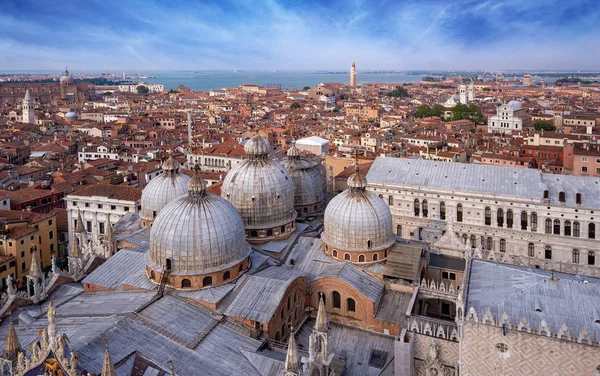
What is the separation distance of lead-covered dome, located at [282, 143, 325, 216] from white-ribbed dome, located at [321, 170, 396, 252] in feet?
16.5

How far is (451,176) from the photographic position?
102ft

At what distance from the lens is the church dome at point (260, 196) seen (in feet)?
76.1

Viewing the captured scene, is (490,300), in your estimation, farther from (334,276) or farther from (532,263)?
(532,263)

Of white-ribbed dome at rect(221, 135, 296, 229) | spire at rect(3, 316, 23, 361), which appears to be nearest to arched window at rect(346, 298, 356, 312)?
white-ribbed dome at rect(221, 135, 296, 229)

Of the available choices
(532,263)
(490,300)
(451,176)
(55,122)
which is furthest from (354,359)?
(55,122)

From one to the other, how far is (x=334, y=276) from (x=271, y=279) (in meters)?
2.76

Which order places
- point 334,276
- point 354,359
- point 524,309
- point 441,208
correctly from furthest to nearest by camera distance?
1. point 441,208
2. point 334,276
3. point 354,359
4. point 524,309

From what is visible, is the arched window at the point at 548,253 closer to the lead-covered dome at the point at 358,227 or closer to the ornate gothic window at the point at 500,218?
the ornate gothic window at the point at 500,218

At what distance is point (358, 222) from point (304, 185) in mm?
6410

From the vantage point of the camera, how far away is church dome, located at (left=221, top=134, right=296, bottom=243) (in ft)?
76.1

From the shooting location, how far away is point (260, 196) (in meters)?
23.2

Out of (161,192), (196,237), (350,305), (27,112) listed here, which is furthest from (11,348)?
(27,112)

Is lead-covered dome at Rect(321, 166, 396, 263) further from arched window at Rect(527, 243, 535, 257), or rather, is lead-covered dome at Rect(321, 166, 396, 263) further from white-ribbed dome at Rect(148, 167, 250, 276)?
arched window at Rect(527, 243, 535, 257)

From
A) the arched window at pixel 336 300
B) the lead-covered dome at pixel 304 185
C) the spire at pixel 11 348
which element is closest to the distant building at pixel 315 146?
the lead-covered dome at pixel 304 185
